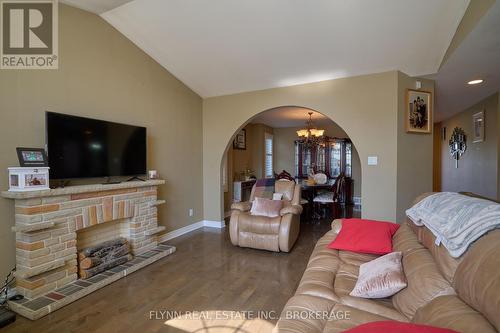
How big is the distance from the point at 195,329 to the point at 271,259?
152cm

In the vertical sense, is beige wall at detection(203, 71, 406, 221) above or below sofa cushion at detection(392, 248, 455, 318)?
above

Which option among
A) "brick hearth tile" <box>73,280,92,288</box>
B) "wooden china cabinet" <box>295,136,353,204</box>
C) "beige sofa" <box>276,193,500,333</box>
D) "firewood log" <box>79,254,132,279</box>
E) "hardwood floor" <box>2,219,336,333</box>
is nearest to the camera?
"beige sofa" <box>276,193,500,333</box>

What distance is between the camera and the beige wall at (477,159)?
4.27m

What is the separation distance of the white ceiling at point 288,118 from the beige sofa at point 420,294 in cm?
432

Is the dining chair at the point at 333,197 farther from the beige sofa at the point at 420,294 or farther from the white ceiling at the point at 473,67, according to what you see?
the beige sofa at the point at 420,294

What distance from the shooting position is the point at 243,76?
4102 millimetres

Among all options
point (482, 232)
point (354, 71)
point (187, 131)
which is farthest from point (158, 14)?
point (482, 232)

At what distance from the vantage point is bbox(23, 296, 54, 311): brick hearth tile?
211 centimetres

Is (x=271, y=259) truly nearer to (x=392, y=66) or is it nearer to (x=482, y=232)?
(x=482, y=232)

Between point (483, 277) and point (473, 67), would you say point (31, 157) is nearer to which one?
point (483, 277)

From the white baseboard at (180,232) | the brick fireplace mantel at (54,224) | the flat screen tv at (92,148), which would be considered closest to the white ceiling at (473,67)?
the flat screen tv at (92,148)

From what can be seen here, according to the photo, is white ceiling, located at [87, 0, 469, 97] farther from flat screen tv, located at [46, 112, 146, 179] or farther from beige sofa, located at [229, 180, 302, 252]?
beige sofa, located at [229, 180, 302, 252]

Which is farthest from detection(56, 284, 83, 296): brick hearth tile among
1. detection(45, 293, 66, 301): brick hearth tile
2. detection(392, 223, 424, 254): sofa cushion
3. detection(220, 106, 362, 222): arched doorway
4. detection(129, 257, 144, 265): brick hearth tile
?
detection(220, 106, 362, 222): arched doorway

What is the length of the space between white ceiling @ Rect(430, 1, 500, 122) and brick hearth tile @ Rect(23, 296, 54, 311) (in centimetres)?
Result: 423
